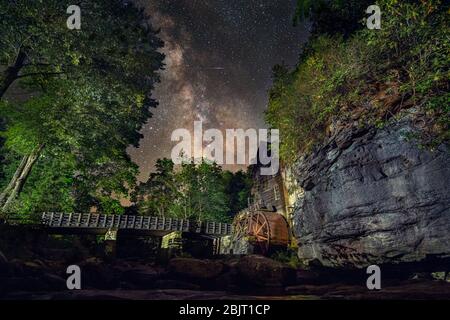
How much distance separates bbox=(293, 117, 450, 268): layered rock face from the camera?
815 centimetres

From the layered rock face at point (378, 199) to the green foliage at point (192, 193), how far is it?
2417 centimetres

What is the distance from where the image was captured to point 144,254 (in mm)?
24406

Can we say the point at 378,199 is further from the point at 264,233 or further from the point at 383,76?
the point at 264,233

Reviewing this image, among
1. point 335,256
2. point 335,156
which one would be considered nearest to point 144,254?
point 335,256

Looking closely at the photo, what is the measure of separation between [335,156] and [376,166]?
217 centimetres

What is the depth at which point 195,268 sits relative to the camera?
13.7 meters

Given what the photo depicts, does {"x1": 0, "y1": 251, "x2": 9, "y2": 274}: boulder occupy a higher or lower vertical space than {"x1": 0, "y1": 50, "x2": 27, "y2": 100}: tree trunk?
lower

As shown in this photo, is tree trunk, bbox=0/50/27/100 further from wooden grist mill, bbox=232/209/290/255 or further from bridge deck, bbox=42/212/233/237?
wooden grist mill, bbox=232/209/290/255

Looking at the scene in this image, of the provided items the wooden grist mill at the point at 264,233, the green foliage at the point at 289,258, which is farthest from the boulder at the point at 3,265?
the wooden grist mill at the point at 264,233

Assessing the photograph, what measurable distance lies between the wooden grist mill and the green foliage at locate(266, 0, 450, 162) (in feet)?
25.3

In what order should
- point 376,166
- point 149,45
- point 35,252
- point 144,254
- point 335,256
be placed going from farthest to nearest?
1. point 144,254
2. point 149,45
3. point 35,252
4. point 335,256
5. point 376,166

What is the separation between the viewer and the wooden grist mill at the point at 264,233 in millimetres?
19453

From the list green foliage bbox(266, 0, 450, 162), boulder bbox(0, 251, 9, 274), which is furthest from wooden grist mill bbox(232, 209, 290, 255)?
boulder bbox(0, 251, 9, 274)
